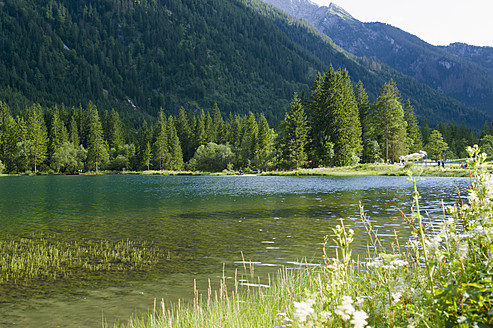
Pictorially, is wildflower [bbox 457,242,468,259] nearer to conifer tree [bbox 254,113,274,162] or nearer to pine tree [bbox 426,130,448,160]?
conifer tree [bbox 254,113,274,162]

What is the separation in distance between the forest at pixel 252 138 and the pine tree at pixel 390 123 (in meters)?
0.22

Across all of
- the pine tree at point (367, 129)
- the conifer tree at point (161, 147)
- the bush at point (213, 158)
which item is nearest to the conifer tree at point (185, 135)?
the conifer tree at point (161, 147)

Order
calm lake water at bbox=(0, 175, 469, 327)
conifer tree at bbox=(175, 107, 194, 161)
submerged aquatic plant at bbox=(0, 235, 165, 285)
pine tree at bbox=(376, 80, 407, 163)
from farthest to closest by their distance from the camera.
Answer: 1. conifer tree at bbox=(175, 107, 194, 161)
2. pine tree at bbox=(376, 80, 407, 163)
3. submerged aquatic plant at bbox=(0, 235, 165, 285)
4. calm lake water at bbox=(0, 175, 469, 327)

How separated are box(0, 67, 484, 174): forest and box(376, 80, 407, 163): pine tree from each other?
0.73ft

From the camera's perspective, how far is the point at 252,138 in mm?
111250

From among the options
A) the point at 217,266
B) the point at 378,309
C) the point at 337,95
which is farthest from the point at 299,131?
the point at 378,309

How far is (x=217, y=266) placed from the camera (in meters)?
11.6

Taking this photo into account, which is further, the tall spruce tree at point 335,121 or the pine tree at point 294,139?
the pine tree at point 294,139

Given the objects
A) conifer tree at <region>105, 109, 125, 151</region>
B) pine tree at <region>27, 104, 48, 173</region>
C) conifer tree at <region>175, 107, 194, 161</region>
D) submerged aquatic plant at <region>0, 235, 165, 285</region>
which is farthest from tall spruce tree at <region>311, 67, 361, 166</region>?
conifer tree at <region>105, 109, 125, 151</region>

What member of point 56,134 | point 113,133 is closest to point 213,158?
point 113,133

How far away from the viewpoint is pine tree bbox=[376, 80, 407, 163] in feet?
Result: 271

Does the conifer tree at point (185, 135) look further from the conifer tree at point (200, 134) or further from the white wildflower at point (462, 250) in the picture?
the white wildflower at point (462, 250)

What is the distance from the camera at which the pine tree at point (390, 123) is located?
82.6 m

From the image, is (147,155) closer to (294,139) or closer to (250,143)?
(250,143)
